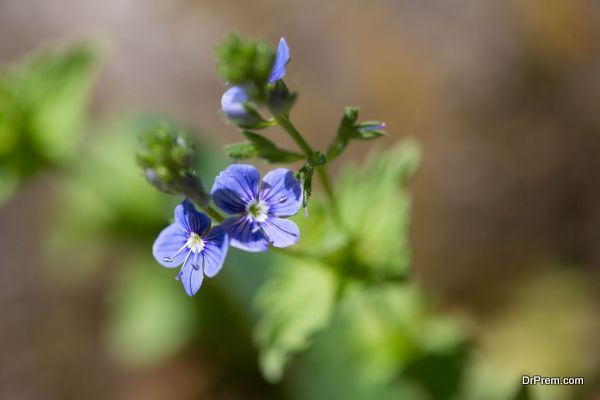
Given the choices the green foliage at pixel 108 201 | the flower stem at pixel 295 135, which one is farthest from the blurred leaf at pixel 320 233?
the green foliage at pixel 108 201

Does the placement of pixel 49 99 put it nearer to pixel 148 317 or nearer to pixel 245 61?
pixel 148 317

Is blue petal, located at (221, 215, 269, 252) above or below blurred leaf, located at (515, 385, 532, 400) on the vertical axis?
above

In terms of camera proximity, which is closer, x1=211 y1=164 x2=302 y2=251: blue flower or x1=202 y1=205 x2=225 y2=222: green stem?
x1=211 y1=164 x2=302 y2=251: blue flower

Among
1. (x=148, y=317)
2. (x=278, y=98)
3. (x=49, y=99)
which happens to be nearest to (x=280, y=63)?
(x=278, y=98)

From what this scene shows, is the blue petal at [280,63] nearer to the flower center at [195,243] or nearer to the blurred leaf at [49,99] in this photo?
the flower center at [195,243]

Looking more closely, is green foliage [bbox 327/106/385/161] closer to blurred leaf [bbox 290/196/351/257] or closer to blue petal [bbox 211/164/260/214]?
blue petal [bbox 211/164/260/214]

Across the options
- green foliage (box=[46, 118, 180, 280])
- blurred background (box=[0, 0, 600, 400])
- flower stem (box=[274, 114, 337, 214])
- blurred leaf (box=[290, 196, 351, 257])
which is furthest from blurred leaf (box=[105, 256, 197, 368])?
flower stem (box=[274, 114, 337, 214])

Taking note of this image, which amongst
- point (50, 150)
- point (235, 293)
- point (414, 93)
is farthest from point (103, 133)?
point (414, 93)

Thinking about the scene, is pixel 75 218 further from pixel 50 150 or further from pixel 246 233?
pixel 246 233
